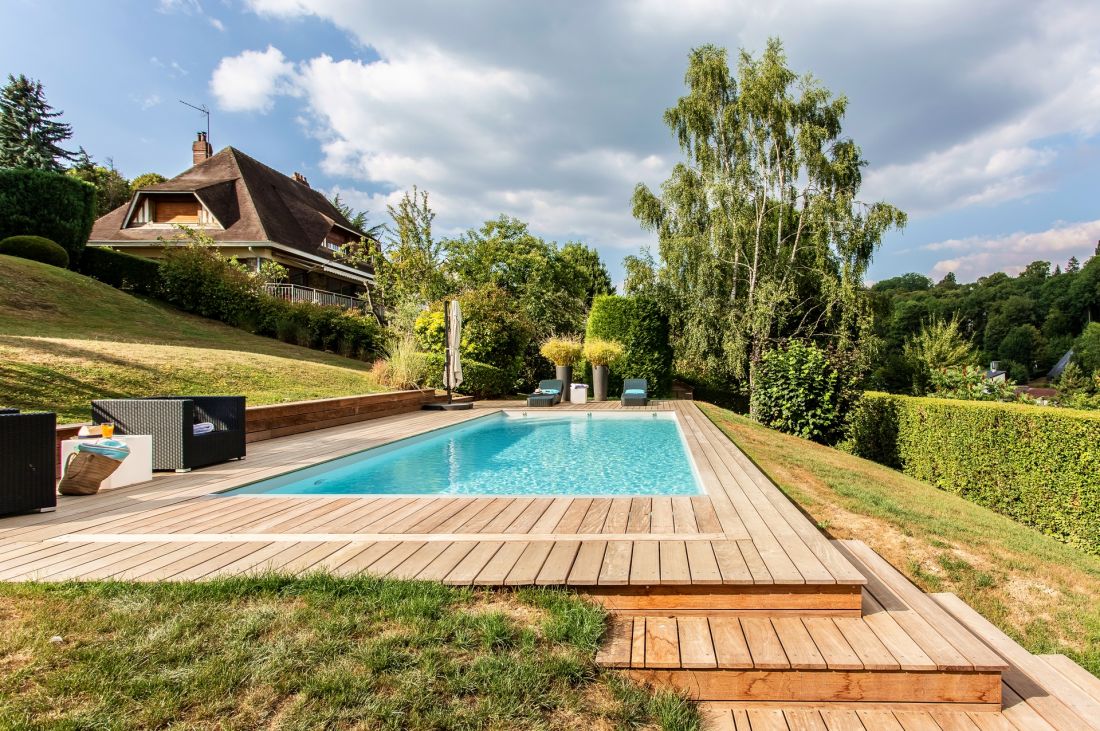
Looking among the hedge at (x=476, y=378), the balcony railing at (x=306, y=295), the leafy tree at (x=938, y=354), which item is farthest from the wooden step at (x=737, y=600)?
the balcony railing at (x=306, y=295)

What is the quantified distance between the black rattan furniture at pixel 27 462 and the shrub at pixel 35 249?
13.9 m

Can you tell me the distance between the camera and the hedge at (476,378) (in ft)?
39.3

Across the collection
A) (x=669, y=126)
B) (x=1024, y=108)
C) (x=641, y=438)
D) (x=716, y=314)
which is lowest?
(x=641, y=438)

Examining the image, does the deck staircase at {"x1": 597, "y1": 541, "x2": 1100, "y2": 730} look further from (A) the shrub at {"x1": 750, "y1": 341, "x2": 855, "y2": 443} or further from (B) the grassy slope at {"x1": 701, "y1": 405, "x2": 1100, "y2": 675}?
(A) the shrub at {"x1": 750, "y1": 341, "x2": 855, "y2": 443}

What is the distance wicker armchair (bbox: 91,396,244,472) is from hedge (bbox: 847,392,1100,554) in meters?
8.64

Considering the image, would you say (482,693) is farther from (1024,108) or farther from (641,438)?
(1024,108)

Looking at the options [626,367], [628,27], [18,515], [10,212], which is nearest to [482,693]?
[18,515]

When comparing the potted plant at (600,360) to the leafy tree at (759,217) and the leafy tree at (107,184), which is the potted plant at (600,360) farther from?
the leafy tree at (107,184)

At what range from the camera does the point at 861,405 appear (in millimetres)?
9938

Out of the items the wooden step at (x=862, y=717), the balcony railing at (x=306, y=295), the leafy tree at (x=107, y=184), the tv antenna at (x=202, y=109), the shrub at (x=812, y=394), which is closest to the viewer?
the wooden step at (x=862, y=717)

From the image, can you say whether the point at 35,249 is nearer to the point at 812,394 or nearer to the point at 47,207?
the point at 47,207

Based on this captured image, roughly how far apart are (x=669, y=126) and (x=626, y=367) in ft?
23.2

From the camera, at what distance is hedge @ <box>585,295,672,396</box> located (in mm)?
14578

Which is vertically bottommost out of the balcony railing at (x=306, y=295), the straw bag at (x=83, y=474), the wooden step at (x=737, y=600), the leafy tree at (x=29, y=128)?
the wooden step at (x=737, y=600)
